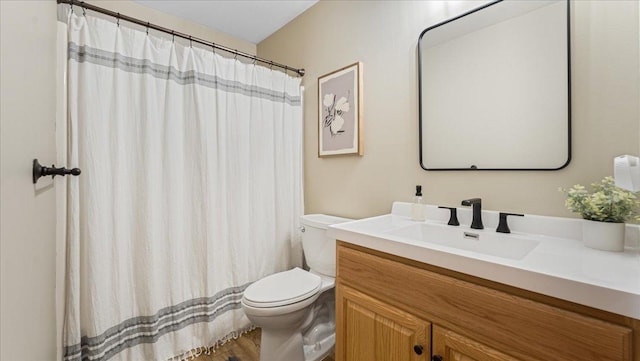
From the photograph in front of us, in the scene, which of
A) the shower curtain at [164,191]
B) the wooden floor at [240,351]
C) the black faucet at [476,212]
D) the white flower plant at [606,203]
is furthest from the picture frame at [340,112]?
the wooden floor at [240,351]

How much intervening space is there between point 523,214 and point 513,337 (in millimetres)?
597

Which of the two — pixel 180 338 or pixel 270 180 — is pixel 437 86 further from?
pixel 180 338

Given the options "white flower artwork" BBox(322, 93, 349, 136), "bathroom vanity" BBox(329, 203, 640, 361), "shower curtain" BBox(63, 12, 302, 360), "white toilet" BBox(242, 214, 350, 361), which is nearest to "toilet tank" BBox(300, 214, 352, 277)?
"white toilet" BBox(242, 214, 350, 361)

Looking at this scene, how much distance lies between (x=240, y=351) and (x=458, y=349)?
142 centimetres

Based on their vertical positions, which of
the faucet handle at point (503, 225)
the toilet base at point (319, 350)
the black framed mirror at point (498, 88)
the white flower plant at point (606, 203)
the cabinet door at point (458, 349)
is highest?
the black framed mirror at point (498, 88)

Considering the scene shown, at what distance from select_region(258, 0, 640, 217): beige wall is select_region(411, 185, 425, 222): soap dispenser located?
0.25 feet

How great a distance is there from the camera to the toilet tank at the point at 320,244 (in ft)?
5.53

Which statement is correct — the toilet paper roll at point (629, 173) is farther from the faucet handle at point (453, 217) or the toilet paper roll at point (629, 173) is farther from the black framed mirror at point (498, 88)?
the faucet handle at point (453, 217)

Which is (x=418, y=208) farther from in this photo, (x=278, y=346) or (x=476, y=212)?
(x=278, y=346)

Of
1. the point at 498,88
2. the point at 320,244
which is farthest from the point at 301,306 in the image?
the point at 498,88

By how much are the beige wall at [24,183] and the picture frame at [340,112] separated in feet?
4.70

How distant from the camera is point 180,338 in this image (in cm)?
163

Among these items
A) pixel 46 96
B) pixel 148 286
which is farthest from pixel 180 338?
pixel 46 96

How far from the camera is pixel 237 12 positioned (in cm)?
213
